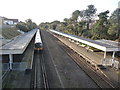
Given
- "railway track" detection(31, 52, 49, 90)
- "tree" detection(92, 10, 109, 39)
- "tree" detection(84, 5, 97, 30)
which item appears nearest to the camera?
"railway track" detection(31, 52, 49, 90)

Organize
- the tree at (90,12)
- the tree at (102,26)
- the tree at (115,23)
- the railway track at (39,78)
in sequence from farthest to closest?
the tree at (90,12)
the tree at (102,26)
the tree at (115,23)
the railway track at (39,78)

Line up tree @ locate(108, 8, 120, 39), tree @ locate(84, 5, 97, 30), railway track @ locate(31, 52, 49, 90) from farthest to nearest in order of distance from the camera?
1. tree @ locate(84, 5, 97, 30)
2. tree @ locate(108, 8, 120, 39)
3. railway track @ locate(31, 52, 49, 90)

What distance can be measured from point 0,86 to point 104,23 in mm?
25920

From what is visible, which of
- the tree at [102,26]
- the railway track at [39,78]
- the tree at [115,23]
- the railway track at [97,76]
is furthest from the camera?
the tree at [102,26]

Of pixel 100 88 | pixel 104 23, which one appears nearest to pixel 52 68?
pixel 100 88

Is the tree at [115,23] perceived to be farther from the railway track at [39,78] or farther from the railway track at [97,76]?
the railway track at [39,78]

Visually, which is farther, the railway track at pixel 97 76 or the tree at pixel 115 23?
the tree at pixel 115 23

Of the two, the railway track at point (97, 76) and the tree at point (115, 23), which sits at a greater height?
the tree at point (115, 23)

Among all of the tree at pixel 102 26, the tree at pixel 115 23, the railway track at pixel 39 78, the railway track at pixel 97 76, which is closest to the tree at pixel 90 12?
the tree at pixel 102 26

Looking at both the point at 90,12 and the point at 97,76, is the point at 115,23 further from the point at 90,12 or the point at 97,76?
the point at 90,12

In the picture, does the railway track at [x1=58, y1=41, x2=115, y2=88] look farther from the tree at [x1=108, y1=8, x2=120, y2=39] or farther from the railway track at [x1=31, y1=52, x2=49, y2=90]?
the tree at [x1=108, y1=8, x2=120, y2=39]

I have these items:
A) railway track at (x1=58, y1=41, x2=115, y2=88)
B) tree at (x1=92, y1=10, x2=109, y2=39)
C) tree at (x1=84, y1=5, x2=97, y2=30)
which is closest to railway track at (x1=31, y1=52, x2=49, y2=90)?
railway track at (x1=58, y1=41, x2=115, y2=88)

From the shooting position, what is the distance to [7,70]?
477 inches

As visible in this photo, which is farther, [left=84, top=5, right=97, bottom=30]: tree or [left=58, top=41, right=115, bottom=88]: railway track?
[left=84, top=5, right=97, bottom=30]: tree
